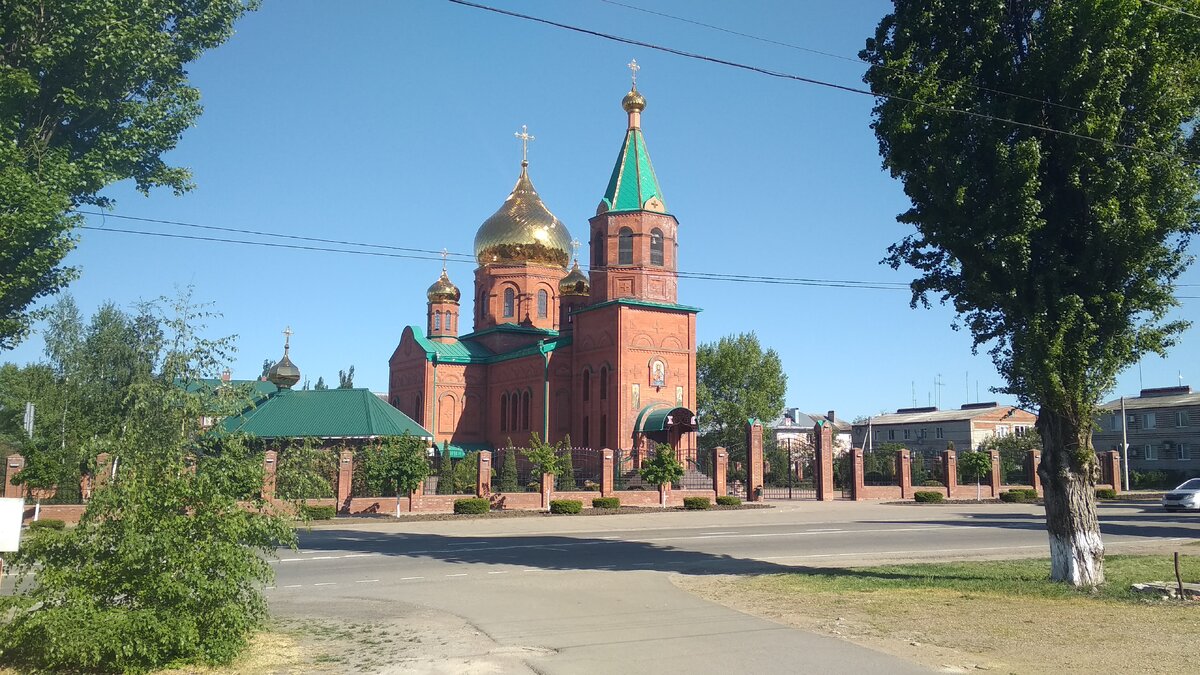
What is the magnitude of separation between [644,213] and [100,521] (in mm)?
34138

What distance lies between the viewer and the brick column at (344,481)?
95.1 ft

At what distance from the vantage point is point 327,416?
3741 centimetres

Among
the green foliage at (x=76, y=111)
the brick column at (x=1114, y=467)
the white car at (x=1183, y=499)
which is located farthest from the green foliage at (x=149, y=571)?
the brick column at (x=1114, y=467)

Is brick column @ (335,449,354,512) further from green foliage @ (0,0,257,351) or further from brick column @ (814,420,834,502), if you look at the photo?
brick column @ (814,420,834,502)

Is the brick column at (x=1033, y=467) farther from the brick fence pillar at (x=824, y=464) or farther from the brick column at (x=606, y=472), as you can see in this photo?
the brick column at (x=606, y=472)

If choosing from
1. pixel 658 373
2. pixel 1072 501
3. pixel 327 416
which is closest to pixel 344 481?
pixel 327 416

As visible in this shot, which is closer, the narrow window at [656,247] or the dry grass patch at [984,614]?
the dry grass patch at [984,614]

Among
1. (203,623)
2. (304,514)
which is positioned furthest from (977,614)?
(203,623)

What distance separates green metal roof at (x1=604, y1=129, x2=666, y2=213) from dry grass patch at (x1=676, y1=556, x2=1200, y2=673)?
28.7 metres

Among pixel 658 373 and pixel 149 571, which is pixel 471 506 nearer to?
pixel 658 373

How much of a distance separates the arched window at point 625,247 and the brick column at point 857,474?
13.0 metres

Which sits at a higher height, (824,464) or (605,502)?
(824,464)

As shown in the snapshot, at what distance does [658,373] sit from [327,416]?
14.5 meters

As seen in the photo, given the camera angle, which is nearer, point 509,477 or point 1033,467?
point 509,477
